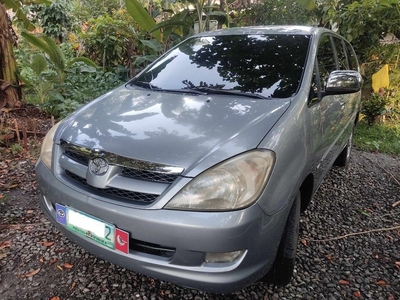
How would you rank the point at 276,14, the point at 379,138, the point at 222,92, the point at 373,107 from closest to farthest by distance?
1. the point at 222,92
2. the point at 379,138
3. the point at 373,107
4. the point at 276,14

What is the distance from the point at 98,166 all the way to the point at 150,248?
47 cm

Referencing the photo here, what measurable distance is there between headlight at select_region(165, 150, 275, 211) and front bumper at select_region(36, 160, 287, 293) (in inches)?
1.6

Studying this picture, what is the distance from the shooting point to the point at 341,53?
3486 mm

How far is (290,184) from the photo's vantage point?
5.20ft

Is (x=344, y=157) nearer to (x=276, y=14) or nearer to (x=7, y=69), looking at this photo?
(x=7, y=69)

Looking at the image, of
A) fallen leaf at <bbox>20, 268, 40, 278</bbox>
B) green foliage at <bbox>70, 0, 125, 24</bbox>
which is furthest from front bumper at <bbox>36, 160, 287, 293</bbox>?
green foliage at <bbox>70, 0, 125, 24</bbox>

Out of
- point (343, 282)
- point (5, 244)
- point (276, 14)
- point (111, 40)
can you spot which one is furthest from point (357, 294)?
point (276, 14)

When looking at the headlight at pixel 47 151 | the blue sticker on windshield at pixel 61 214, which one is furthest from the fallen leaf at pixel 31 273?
the headlight at pixel 47 151

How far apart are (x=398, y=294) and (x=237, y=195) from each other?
4.42 ft

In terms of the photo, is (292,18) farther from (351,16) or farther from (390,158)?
(390,158)

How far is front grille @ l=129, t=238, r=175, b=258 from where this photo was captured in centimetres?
147

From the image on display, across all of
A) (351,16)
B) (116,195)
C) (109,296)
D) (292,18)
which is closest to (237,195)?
(116,195)

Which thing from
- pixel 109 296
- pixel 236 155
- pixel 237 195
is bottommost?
pixel 109 296

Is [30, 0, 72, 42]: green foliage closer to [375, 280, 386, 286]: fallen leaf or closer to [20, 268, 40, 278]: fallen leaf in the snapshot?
[20, 268, 40, 278]: fallen leaf
